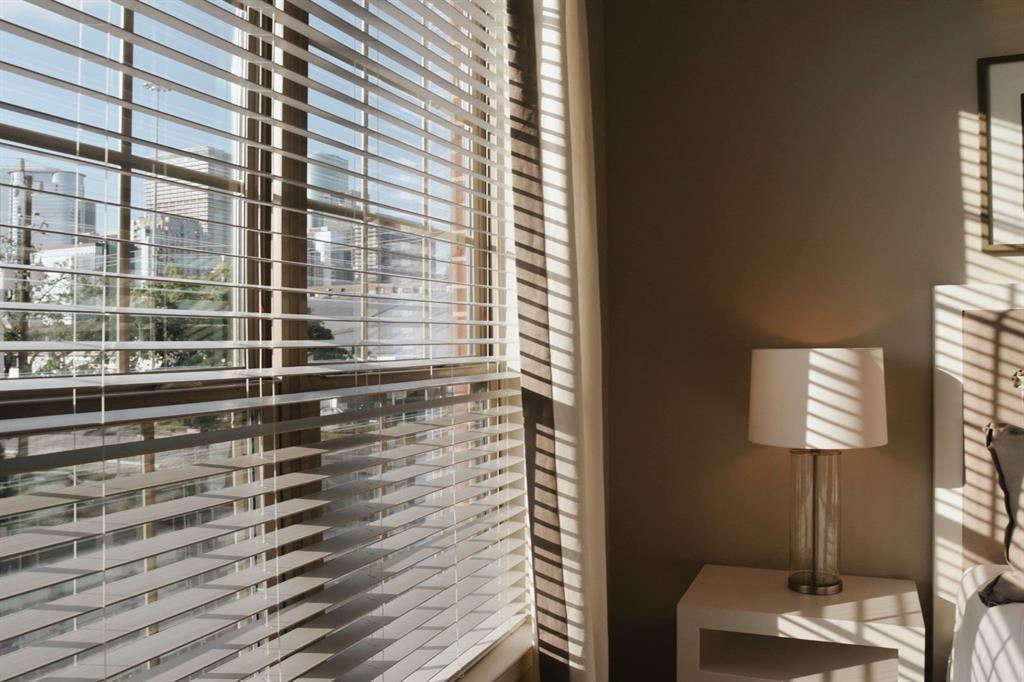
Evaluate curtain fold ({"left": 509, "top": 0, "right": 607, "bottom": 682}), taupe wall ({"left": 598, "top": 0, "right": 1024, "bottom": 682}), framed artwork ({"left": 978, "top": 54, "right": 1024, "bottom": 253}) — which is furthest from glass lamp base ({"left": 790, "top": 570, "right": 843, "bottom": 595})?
framed artwork ({"left": 978, "top": 54, "right": 1024, "bottom": 253})

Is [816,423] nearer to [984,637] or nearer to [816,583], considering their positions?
[816,583]

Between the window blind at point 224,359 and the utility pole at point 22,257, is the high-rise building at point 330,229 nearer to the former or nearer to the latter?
the window blind at point 224,359

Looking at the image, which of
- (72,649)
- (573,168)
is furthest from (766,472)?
(72,649)

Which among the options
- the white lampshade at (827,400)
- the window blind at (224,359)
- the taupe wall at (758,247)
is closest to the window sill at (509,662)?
the window blind at (224,359)

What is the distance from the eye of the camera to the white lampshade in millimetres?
2275

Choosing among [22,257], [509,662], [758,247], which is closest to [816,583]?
[509,662]

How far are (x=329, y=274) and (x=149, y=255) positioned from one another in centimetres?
37

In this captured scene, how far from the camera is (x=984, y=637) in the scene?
1.90 m

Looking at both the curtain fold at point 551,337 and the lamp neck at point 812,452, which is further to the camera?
the lamp neck at point 812,452

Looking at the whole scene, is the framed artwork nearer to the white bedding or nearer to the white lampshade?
the white lampshade

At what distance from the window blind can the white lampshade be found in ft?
2.88

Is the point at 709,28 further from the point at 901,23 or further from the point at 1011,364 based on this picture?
the point at 1011,364

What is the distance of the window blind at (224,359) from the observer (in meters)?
0.99

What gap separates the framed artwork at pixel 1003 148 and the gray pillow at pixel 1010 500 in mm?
582
